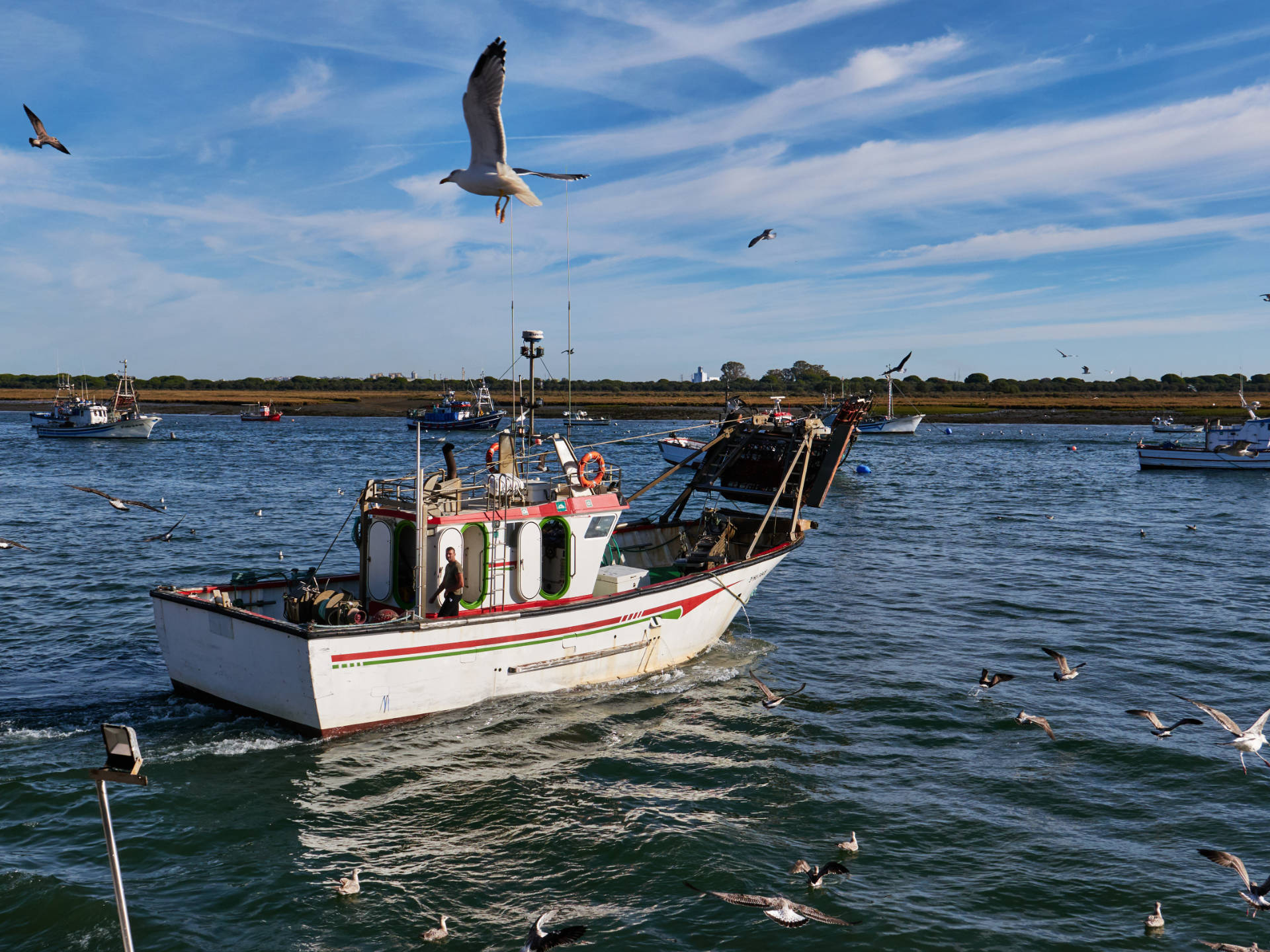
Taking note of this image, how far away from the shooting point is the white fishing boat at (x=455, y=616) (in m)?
12.6

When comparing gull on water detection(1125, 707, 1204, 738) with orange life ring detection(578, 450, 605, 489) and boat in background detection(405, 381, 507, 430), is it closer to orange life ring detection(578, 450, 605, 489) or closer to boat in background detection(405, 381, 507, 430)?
orange life ring detection(578, 450, 605, 489)

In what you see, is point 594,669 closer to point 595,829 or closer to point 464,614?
point 464,614

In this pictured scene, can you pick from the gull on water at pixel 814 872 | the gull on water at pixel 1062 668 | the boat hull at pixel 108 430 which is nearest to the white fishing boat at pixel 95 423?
the boat hull at pixel 108 430

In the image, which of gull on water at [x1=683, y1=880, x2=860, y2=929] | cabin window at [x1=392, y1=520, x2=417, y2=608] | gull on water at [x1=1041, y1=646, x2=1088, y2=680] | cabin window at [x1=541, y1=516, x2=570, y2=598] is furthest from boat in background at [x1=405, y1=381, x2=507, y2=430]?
gull on water at [x1=683, y1=880, x2=860, y2=929]

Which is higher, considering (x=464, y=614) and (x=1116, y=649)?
(x=464, y=614)

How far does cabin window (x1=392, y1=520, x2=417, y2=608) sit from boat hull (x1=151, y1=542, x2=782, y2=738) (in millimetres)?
1158

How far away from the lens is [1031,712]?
15195 mm

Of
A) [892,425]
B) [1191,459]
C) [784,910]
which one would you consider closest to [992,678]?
[784,910]

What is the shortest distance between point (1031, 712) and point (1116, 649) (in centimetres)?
491

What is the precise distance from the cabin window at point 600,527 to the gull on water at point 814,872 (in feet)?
22.3

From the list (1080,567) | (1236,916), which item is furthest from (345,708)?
(1080,567)

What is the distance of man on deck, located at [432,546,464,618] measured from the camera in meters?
13.6

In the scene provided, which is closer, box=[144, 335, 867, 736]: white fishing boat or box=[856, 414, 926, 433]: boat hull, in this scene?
box=[144, 335, 867, 736]: white fishing boat

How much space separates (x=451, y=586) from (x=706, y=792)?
4.81m
